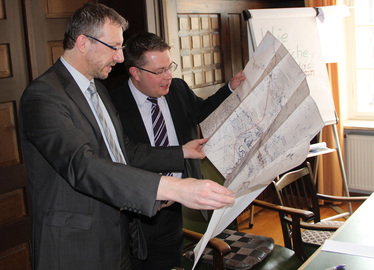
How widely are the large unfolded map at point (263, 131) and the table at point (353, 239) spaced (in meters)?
0.38

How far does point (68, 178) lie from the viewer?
127 centimetres

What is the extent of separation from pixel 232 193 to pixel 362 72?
3.95m

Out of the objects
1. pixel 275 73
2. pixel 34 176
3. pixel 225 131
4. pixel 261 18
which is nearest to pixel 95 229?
pixel 34 176

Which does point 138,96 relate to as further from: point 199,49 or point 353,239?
point 199,49

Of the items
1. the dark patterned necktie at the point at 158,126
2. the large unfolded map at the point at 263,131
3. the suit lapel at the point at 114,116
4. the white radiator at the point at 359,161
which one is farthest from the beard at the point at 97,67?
the white radiator at the point at 359,161

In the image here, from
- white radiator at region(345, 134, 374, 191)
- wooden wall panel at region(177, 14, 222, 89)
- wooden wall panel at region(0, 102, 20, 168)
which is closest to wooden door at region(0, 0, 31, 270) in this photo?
wooden wall panel at region(0, 102, 20, 168)

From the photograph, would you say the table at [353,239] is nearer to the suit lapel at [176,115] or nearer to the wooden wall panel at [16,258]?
the suit lapel at [176,115]

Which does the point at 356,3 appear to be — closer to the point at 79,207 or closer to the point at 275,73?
the point at 275,73

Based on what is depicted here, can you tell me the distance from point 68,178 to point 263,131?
592 millimetres

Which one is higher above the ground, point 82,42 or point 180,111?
point 82,42

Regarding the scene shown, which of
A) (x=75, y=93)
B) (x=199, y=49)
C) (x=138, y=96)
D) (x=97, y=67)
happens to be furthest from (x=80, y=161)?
(x=199, y=49)

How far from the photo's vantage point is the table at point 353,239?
1430mm

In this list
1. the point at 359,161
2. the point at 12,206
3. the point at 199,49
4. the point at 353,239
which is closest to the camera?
the point at 353,239

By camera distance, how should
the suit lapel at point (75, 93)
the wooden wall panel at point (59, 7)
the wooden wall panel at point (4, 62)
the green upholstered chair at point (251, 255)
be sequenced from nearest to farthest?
the suit lapel at point (75, 93)
the green upholstered chair at point (251, 255)
the wooden wall panel at point (4, 62)
the wooden wall panel at point (59, 7)
